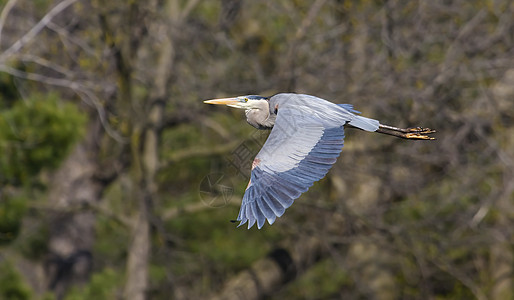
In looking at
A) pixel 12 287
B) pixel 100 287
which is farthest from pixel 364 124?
pixel 100 287

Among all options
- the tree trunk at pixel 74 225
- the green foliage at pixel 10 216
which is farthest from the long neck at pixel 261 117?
the tree trunk at pixel 74 225

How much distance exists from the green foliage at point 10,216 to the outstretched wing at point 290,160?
4.28m

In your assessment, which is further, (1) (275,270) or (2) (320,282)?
(2) (320,282)

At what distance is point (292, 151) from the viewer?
4434 mm

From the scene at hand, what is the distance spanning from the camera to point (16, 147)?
319 inches

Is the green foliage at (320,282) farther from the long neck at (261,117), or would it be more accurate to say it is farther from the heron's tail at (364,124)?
the heron's tail at (364,124)

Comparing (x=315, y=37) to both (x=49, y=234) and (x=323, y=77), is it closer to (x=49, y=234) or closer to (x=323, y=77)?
(x=323, y=77)

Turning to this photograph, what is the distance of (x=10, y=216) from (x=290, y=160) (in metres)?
4.73

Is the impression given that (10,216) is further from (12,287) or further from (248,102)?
(248,102)

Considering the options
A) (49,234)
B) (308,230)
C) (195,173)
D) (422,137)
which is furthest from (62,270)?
(422,137)

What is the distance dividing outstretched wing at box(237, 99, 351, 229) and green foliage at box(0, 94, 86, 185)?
3752 mm

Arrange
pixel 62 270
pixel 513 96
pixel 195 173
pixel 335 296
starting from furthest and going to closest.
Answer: pixel 335 296 → pixel 195 173 → pixel 62 270 → pixel 513 96

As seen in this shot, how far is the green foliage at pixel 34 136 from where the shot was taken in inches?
313

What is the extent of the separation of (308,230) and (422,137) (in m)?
4.41
